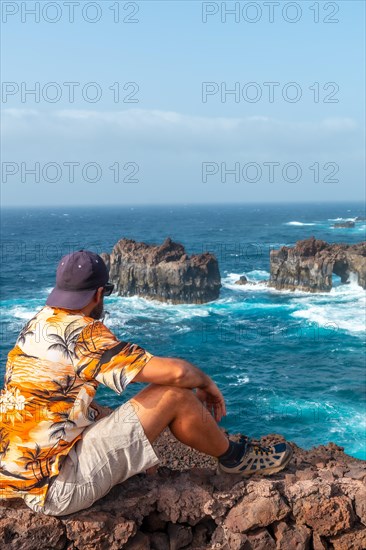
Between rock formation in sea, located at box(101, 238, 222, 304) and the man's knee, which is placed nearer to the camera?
the man's knee

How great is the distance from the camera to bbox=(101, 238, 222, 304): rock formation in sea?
161 ft

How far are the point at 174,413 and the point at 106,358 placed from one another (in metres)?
0.87

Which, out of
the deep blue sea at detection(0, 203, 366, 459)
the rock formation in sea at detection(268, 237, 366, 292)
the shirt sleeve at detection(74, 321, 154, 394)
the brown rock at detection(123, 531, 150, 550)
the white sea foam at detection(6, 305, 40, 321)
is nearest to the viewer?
the shirt sleeve at detection(74, 321, 154, 394)

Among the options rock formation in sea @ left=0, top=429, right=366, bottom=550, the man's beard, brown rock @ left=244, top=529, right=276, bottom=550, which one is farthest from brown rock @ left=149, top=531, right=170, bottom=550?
the man's beard

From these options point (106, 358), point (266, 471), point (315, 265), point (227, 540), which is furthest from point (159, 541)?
point (315, 265)

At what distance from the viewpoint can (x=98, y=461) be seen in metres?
4.94

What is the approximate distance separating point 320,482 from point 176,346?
3074 centimetres

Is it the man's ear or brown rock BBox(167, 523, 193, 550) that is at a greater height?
the man's ear

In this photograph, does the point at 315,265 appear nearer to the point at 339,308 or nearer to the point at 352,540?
the point at 339,308

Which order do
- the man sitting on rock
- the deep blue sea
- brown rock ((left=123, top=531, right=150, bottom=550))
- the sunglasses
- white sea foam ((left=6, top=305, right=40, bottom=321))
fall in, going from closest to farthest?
the man sitting on rock, the sunglasses, brown rock ((left=123, top=531, right=150, bottom=550)), the deep blue sea, white sea foam ((left=6, top=305, right=40, bottom=321))

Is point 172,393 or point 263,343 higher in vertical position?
point 172,393

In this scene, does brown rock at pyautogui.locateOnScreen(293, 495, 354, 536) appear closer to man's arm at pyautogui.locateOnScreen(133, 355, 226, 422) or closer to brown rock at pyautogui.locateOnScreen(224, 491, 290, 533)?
brown rock at pyautogui.locateOnScreen(224, 491, 290, 533)

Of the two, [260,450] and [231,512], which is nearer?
[231,512]

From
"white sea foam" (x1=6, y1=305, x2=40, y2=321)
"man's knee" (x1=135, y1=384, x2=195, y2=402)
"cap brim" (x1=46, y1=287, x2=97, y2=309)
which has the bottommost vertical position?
"white sea foam" (x1=6, y1=305, x2=40, y2=321)
